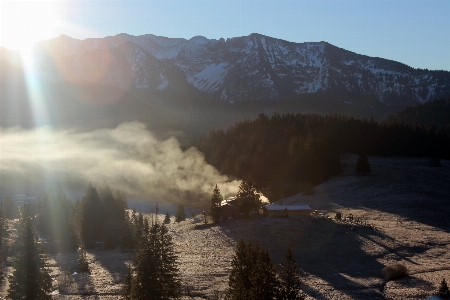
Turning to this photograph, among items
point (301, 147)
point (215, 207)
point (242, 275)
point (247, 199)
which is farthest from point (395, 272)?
point (301, 147)

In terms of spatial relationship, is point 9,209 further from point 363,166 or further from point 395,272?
point 395,272

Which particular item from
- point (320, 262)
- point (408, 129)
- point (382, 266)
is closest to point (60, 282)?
point (320, 262)

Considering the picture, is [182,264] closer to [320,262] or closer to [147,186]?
[320,262]

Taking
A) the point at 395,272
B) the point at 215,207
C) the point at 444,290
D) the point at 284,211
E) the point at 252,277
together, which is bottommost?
the point at 395,272

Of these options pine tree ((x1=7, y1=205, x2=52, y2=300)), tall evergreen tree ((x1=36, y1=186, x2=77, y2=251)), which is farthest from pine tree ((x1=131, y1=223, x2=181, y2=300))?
tall evergreen tree ((x1=36, y1=186, x2=77, y2=251))

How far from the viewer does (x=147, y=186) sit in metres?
117

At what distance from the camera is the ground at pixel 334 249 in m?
36.3

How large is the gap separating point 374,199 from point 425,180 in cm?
1930

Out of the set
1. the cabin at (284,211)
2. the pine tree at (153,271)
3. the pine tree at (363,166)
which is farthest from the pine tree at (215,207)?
the pine tree at (363,166)

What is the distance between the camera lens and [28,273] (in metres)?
30.6

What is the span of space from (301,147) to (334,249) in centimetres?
5383

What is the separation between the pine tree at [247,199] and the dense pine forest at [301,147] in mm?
25774

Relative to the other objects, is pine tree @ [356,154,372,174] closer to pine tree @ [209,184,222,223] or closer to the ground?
the ground

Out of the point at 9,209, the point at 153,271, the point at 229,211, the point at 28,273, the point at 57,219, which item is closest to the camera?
the point at 153,271
